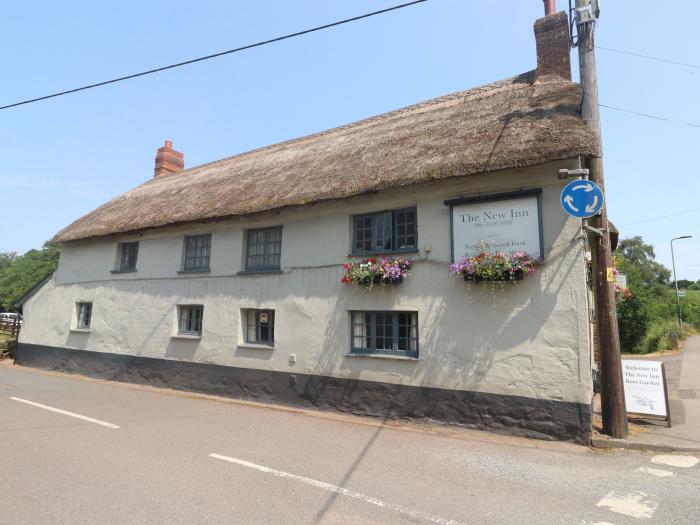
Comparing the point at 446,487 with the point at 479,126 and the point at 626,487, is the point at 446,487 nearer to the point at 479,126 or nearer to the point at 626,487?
the point at 626,487

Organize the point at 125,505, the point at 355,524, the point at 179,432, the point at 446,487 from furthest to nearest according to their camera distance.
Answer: the point at 179,432 < the point at 446,487 < the point at 125,505 < the point at 355,524

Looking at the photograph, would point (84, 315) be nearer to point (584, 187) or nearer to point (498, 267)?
point (498, 267)

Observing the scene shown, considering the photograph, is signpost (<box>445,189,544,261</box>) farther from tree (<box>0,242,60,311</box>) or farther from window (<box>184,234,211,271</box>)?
tree (<box>0,242,60,311</box>)

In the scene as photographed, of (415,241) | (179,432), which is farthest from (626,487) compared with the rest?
(179,432)

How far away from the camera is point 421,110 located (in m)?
12.6

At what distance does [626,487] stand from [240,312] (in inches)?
335

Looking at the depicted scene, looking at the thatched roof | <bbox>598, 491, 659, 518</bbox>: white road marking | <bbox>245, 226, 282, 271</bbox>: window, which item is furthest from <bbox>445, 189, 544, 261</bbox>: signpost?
<bbox>245, 226, 282, 271</bbox>: window

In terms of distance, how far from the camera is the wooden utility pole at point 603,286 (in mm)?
6715

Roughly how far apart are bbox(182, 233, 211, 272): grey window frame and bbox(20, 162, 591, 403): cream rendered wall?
8.3 inches

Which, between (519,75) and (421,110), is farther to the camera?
(421,110)

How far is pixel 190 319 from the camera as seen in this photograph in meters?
12.0

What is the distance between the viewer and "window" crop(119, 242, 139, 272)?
1392cm

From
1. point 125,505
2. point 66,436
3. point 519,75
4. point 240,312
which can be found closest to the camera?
point 125,505

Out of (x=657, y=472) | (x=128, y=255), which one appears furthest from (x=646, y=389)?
(x=128, y=255)
